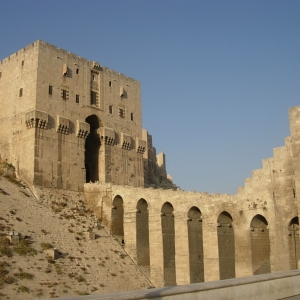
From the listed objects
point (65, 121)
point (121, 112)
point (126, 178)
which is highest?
point (121, 112)

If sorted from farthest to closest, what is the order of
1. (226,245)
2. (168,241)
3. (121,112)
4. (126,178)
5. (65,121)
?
1. (121,112)
2. (126,178)
3. (65,121)
4. (168,241)
5. (226,245)

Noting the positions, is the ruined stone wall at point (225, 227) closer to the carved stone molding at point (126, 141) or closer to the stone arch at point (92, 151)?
the stone arch at point (92, 151)

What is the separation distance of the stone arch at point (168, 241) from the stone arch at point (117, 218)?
4620mm

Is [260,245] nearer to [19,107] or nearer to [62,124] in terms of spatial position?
[62,124]

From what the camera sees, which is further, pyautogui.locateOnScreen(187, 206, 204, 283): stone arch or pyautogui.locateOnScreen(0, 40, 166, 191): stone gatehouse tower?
pyautogui.locateOnScreen(0, 40, 166, 191): stone gatehouse tower

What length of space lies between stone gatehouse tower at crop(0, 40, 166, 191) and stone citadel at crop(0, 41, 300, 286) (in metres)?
0.09

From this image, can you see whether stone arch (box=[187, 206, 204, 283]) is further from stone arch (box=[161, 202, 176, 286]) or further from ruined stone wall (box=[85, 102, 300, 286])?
stone arch (box=[161, 202, 176, 286])

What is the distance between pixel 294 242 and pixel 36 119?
842 inches

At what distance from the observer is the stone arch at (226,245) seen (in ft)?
80.9

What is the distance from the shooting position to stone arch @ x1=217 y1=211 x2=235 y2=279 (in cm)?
2467

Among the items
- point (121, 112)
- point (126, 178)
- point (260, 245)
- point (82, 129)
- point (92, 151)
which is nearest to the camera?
point (260, 245)

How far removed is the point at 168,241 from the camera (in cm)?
2912

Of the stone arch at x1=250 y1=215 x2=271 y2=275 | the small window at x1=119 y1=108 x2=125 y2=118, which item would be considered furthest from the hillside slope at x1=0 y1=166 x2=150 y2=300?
the small window at x1=119 y1=108 x2=125 y2=118

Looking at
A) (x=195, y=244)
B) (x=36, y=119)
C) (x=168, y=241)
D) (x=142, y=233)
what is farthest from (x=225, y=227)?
(x=36, y=119)
